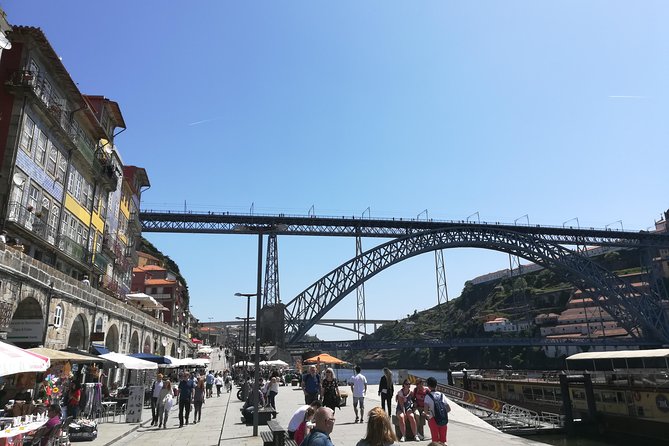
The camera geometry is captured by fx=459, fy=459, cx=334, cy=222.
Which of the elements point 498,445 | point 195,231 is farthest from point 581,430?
point 195,231

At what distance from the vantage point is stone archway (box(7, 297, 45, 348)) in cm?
1467

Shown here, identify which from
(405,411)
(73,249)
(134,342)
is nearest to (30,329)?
(73,249)

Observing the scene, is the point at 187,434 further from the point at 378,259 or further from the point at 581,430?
the point at 378,259

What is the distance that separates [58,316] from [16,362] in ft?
32.7

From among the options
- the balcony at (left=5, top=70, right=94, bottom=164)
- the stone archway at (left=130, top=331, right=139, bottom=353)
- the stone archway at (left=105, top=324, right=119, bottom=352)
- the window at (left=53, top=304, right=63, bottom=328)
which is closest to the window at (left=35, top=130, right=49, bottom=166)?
the balcony at (left=5, top=70, right=94, bottom=164)

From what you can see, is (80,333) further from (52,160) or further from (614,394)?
(614,394)

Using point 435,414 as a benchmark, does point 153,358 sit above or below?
above

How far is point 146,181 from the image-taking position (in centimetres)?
3759

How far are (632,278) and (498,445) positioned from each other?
307 feet

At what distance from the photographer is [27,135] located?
17.6 m

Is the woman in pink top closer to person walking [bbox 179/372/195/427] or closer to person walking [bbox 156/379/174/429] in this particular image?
person walking [bbox 179/372/195/427]

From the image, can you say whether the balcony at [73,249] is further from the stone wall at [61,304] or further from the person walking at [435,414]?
the person walking at [435,414]

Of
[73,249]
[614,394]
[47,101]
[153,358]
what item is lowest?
[614,394]

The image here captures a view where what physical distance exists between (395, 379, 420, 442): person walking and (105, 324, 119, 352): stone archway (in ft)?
54.3
